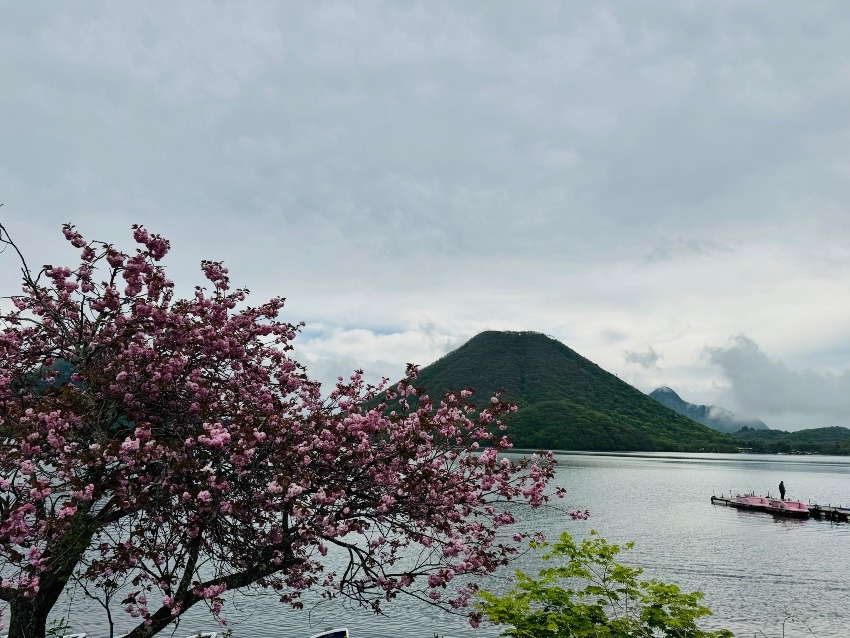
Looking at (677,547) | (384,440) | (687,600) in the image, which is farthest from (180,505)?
(677,547)

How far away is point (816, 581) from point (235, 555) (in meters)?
48.2

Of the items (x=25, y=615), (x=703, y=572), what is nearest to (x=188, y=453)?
(x=25, y=615)

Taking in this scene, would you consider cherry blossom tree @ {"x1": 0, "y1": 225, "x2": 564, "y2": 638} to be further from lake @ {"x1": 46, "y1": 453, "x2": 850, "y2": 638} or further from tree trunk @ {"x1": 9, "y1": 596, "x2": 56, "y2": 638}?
lake @ {"x1": 46, "y1": 453, "x2": 850, "y2": 638}

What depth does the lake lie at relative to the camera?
3209 cm

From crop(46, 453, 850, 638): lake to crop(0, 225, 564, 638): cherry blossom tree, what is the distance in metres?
16.4

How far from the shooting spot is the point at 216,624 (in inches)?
1257

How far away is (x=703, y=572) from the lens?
46.8 m

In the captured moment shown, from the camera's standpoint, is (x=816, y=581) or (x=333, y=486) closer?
(x=333, y=486)

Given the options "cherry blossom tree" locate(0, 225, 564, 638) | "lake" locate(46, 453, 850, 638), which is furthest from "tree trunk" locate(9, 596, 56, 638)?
"lake" locate(46, 453, 850, 638)

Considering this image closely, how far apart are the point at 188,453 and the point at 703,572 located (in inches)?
1821

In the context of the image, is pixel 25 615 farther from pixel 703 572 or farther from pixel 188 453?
pixel 703 572

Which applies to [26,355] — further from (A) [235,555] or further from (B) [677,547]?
(B) [677,547]

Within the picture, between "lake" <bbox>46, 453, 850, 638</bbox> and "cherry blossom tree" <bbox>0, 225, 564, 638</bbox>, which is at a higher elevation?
"cherry blossom tree" <bbox>0, 225, 564, 638</bbox>

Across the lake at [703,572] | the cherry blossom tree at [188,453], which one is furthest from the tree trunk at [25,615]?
the lake at [703,572]
